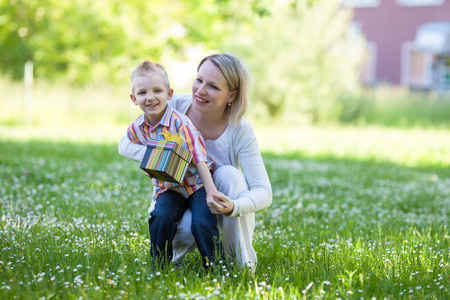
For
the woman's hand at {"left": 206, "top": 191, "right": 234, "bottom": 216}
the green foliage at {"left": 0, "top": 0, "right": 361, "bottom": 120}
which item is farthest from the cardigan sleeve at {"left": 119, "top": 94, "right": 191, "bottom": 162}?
the green foliage at {"left": 0, "top": 0, "right": 361, "bottom": 120}

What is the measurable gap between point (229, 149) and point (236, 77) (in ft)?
1.58

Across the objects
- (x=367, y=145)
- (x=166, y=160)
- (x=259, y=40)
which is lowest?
(x=367, y=145)

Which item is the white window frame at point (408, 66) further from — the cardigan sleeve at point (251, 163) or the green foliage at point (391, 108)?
the cardigan sleeve at point (251, 163)

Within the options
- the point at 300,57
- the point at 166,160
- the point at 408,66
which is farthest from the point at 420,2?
the point at 166,160

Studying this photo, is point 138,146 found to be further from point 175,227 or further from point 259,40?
point 259,40

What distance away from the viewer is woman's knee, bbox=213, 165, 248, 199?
331 centimetres

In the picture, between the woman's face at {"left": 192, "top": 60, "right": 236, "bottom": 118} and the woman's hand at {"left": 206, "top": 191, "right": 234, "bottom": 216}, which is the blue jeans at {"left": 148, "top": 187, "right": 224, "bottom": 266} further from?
the woman's face at {"left": 192, "top": 60, "right": 236, "bottom": 118}

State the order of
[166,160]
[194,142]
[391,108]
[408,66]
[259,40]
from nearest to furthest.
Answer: [166,160] → [194,142] → [259,40] → [391,108] → [408,66]

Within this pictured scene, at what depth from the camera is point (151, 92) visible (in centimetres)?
329

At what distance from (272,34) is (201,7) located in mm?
2702

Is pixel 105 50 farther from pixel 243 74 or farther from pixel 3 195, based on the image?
pixel 243 74

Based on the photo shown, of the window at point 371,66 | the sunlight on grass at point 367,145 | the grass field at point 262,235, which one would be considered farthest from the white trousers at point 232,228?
the window at point 371,66

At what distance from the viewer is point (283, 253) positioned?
373cm

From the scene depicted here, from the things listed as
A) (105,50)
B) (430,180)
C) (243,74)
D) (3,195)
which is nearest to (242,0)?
(430,180)
